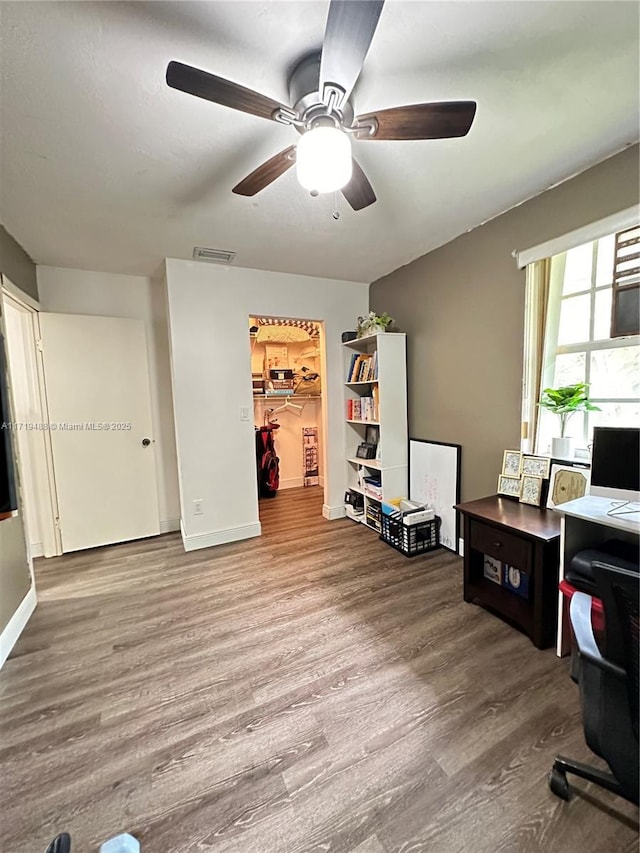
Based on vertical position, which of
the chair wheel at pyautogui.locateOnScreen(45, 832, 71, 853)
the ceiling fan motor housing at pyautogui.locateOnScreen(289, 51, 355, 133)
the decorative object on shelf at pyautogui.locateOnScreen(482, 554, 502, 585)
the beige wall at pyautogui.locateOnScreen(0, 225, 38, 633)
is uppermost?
the ceiling fan motor housing at pyautogui.locateOnScreen(289, 51, 355, 133)

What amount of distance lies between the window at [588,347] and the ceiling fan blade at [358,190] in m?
1.30

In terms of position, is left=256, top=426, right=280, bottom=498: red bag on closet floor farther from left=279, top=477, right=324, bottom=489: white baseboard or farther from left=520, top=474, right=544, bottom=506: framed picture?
left=520, top=474, right=544, bottom=506: framed picture

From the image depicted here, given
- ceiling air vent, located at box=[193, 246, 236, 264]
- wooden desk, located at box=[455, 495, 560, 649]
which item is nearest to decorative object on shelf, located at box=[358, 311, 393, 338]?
ceiling air vent, located at box=[193, 246, 236, 264]

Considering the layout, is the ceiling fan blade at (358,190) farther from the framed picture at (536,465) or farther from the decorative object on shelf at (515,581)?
the decorative object on shelf at (515,581)

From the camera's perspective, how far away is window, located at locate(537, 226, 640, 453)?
1788 mm

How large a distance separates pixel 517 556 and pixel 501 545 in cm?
9

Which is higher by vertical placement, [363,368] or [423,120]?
[423,120]

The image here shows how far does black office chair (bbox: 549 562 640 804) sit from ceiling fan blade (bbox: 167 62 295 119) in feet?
5.41

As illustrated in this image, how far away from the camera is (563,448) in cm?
196

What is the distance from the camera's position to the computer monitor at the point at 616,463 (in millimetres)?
1507

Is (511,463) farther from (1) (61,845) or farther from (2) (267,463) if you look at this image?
(2) (267,463)

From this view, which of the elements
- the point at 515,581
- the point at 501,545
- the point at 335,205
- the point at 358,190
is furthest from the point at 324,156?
the point at 515,581

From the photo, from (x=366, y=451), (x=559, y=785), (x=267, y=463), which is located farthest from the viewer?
(x=267, y=463)

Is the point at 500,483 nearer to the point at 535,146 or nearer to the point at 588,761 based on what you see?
the point at 588,761
